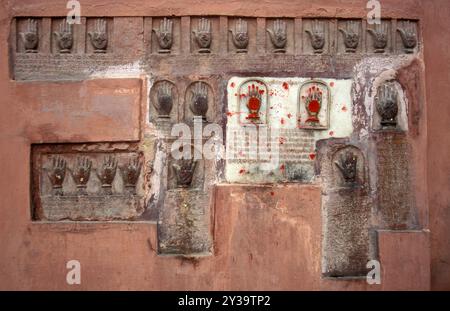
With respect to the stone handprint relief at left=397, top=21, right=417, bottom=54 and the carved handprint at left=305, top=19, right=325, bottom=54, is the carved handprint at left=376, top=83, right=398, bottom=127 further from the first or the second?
the carved handprint at left=305, top=19, right=325, bottom=54

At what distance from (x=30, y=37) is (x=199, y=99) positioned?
6.29 feet

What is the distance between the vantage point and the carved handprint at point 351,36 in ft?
22.4

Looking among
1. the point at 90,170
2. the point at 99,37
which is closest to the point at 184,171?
the point at 90,170

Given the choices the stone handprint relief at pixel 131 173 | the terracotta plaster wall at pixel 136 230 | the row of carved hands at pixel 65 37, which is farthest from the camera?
the row of carved hands at pixel 65 37

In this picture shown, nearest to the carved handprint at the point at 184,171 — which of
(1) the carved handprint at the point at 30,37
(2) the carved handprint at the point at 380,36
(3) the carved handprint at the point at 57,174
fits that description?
(3) the carved handprint at the point at 57,174

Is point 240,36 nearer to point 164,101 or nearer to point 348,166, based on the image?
point 164,101

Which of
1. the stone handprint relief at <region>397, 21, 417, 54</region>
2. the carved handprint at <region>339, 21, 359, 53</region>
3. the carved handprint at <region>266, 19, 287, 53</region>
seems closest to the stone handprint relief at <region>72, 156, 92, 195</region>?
the carved handprint at <region>266, 19, 287, 53</region>

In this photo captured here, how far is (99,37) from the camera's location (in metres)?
6.77

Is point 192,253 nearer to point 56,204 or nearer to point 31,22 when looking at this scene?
point 56,204

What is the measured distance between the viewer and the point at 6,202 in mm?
6672

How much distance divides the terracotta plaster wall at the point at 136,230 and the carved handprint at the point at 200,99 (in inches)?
21.6

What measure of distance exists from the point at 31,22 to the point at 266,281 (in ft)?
12.1

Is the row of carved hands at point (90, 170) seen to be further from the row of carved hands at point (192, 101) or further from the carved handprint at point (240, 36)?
the carved handprint at point (240, 36)

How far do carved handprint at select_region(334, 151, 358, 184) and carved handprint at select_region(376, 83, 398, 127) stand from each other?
0.49 meters
